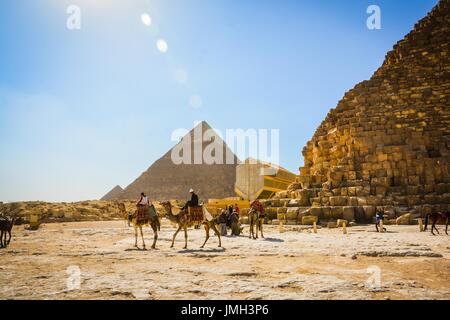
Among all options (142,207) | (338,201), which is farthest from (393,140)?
(142,207)

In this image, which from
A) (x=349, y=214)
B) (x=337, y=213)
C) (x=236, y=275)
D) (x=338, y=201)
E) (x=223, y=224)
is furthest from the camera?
(x=338, y=201)

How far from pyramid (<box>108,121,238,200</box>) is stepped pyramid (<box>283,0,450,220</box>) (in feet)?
133

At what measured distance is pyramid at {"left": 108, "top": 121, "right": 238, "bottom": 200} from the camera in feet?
201

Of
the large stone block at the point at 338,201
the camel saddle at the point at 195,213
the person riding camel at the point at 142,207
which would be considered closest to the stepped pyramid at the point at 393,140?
the large stone block at the point at 338,201

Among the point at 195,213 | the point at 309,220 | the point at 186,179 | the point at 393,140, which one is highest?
the point at 186,179

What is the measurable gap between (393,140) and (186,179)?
50.2 m

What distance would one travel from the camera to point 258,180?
25.2 m

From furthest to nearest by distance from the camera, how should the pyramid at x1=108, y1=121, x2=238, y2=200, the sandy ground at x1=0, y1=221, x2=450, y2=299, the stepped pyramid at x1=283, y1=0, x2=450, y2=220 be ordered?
the pyramid at x1=108, y1=121, x2=238, y2=200, the stepped pyramid at x1=283, y1=0, x2=450, y2=220, the sandy ground at x1=0, y1=221, x2=450, y2=299

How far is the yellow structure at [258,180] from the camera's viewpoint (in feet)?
80.8

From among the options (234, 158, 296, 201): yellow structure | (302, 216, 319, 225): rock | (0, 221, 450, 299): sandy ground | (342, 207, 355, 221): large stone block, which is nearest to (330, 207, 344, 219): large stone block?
(342, 207, 355, 221): large stone block

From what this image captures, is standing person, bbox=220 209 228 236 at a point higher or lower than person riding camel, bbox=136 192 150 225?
lower

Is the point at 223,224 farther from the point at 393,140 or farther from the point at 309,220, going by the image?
the point at 393,140

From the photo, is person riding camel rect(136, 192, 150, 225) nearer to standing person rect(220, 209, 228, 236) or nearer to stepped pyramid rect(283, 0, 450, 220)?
standing person rect(220, 209, 228, 236)
